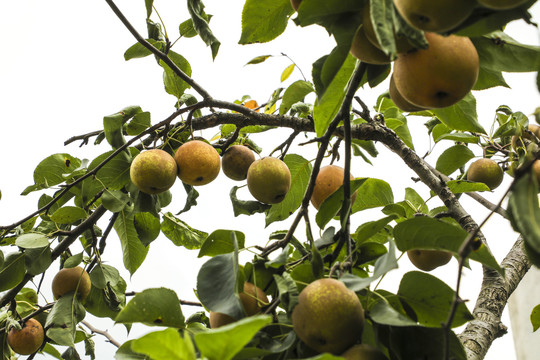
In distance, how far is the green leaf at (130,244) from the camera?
1.43m

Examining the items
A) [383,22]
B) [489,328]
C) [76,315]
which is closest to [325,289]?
[383,22]

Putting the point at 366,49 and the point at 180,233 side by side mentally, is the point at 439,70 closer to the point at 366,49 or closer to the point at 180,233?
the point at 366,49

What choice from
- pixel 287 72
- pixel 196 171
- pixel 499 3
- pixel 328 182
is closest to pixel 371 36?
pixel 499 3

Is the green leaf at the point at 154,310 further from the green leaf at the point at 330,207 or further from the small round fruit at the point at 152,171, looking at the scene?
the small round fruit at the point at 152,171

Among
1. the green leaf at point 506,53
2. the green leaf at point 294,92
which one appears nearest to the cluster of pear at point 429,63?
the green leaf at point 506,53

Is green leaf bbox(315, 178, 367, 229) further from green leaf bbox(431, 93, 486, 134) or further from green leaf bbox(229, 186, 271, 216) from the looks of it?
green leaf bbox(229, 186, 271, 216)

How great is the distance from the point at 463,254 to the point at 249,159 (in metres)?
0.97

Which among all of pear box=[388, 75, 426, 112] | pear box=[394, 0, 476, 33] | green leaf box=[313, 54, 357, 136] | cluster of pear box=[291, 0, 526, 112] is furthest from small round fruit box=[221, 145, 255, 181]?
pear box=[394, 0, 476, 33]

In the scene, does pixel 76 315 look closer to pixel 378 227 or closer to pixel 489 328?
pixel 378 227

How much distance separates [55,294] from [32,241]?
32 cm

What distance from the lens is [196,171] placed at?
1.22 metres

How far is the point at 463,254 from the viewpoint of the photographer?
0.44 metres

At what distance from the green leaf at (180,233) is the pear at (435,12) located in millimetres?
1176

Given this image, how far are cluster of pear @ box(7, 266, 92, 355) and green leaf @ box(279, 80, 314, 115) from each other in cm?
78
